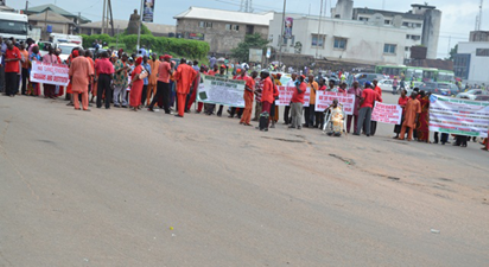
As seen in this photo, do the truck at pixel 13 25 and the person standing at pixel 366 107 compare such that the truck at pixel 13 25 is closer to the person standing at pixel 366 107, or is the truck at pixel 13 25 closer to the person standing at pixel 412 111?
the person standing at pixel 366 107

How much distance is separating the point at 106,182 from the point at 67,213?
5.69 ft

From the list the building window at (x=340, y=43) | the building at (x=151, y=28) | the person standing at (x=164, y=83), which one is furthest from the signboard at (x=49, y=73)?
the building at (x=151, y=28)

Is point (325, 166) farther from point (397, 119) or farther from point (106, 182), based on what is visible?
point (397, 119)

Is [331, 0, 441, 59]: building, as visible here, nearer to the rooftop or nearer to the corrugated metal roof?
the corrugated metal roof

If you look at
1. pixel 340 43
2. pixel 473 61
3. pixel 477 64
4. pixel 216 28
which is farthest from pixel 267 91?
pixel 473 61

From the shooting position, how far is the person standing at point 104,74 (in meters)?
17.7

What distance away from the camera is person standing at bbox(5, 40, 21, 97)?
18.2 metres

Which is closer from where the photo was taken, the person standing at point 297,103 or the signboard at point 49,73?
the signboard at point 49,73

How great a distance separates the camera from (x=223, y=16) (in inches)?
3814

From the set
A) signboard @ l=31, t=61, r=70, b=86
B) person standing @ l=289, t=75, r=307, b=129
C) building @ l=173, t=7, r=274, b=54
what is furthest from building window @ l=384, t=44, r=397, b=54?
signboard @ l=31, t=61, r=70, b=86

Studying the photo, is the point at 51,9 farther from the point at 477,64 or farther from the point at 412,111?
the point at 412,111

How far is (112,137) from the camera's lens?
510 inches

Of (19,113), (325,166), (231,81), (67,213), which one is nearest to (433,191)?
(325,166)

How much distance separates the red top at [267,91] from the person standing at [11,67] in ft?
23.4
